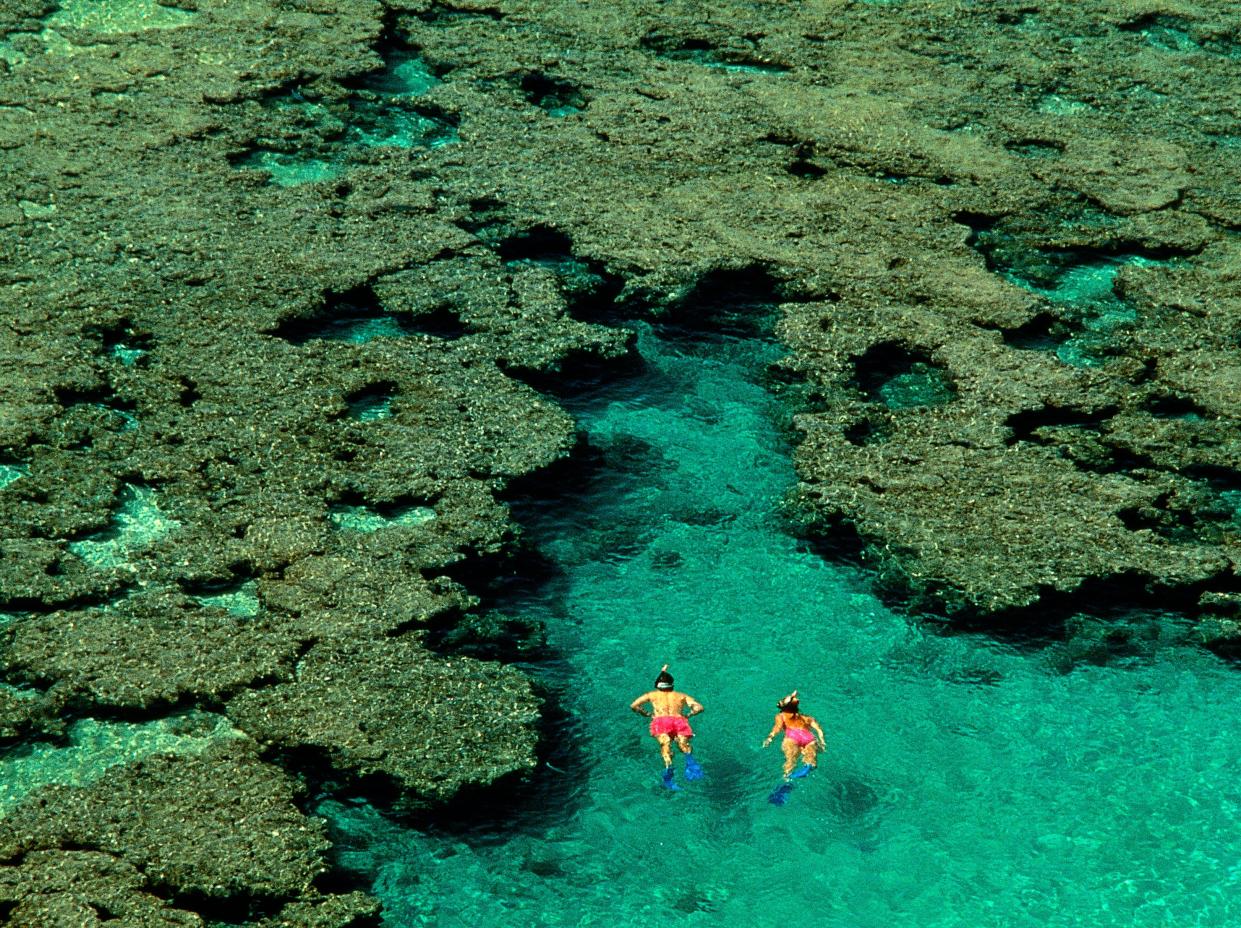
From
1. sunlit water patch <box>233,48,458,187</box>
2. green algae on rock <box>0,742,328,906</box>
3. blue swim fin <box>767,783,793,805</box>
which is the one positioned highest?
sunlit water patch <box>233,48,458,187</box>

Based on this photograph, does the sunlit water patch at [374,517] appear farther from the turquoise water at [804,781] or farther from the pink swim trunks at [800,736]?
the pink swim trunks at [800,736]

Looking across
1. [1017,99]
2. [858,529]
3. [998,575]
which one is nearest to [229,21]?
[1017,99]

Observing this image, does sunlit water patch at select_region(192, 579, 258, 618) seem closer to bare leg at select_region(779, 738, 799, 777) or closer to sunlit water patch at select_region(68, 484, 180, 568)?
sunlit water patch at select_region(68, 484, 180, 568)

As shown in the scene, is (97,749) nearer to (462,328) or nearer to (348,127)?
(462,328)

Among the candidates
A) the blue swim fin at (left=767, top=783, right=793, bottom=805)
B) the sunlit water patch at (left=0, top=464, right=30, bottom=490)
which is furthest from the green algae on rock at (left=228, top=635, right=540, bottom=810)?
the sunlit water patch at (left=0, top=464, right=30, bottom=490)

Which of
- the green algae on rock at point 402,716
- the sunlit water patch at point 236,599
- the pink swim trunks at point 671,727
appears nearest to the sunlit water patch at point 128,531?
the sunlit water patch at point 236,599

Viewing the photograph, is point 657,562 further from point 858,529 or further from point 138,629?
point 138,629
